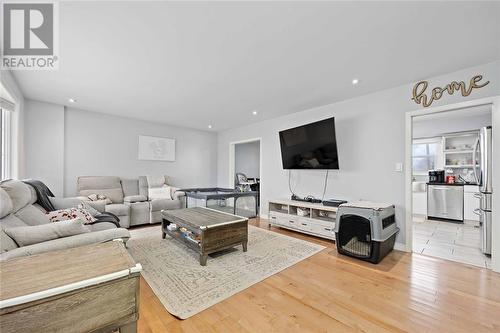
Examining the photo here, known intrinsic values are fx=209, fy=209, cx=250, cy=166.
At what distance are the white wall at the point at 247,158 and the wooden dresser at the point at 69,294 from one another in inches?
283

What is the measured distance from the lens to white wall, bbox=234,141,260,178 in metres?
8.38

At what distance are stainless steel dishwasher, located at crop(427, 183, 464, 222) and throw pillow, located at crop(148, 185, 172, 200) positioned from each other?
614 centimetres

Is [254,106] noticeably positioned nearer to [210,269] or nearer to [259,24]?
[259,24]

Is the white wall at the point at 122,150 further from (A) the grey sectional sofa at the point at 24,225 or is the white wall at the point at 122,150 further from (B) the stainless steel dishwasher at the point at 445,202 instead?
(B) the stainless steel dishwasher at the point at 445,202

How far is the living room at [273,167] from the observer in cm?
153

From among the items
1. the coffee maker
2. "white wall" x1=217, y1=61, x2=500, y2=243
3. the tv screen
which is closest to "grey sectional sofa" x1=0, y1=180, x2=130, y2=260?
the tv screen

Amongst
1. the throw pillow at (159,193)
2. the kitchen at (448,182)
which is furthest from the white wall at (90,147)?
the kitchen at (448,182)

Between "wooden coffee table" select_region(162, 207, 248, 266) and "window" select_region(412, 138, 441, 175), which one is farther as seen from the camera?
"window" select_region(412, 138, 441, 175)

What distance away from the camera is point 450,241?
3383 millimetres

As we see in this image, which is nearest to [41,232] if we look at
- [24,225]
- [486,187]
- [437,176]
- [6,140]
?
[24,225]

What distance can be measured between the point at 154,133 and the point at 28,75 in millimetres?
2688

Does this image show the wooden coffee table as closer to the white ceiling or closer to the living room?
the living room

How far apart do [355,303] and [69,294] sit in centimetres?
201

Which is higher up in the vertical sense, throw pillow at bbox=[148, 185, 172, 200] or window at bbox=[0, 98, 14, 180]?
window at bbox=[0, 98, 14, 180]
